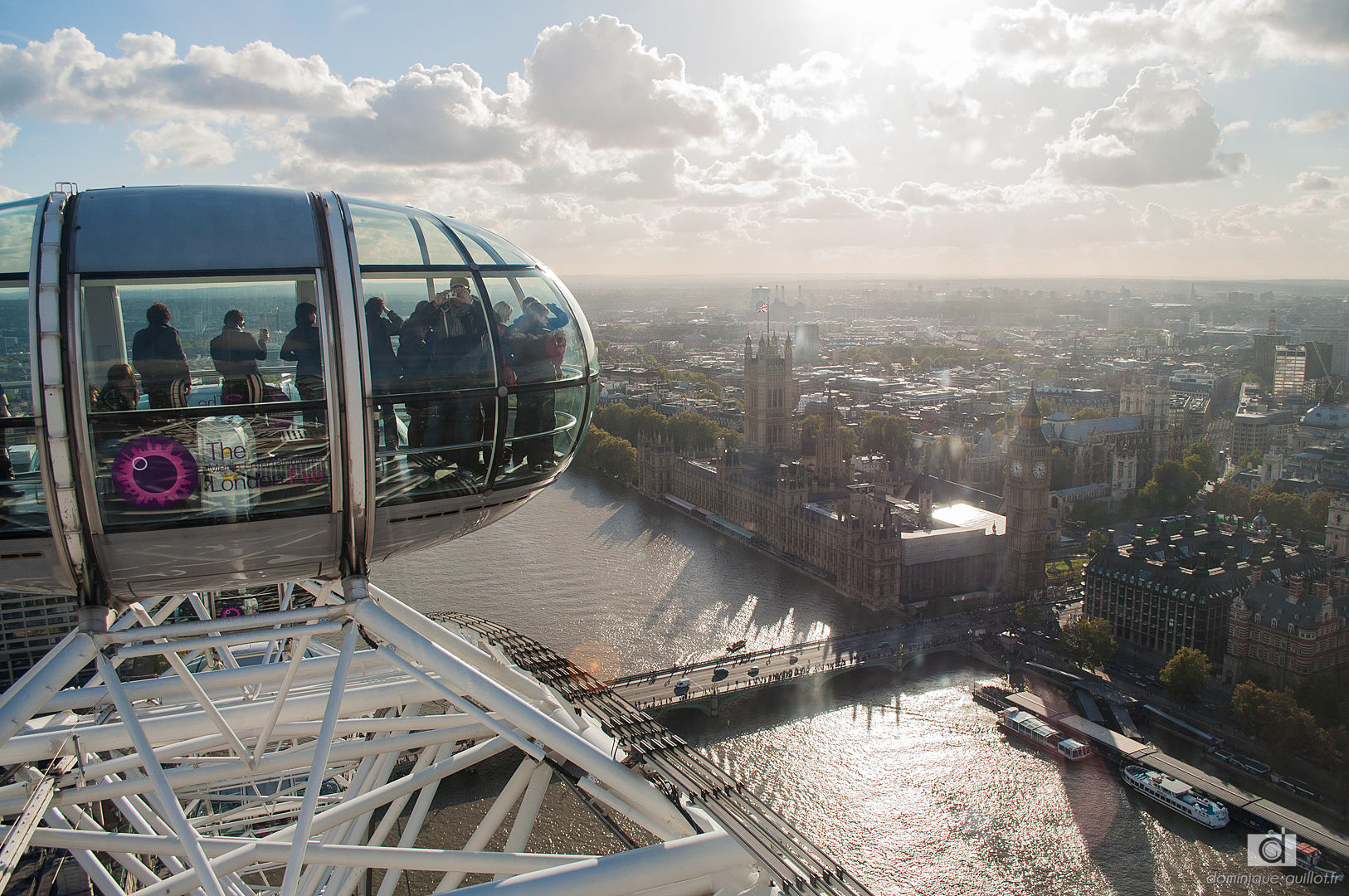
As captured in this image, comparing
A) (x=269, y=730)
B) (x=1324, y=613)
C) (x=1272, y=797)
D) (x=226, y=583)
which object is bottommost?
(x=1272, y=797)

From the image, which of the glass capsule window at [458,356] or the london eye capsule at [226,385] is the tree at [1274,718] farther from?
the london eye capsule at [226,385]

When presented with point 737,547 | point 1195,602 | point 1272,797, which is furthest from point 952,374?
point 1272,797

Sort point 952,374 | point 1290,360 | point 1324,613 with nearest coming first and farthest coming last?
1. point 1324,613
2. point 1290,360
3. point 952,374

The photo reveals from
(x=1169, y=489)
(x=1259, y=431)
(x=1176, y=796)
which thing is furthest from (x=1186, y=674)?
(x=1259, y=431)

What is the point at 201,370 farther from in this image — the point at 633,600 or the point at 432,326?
the point at 633,600

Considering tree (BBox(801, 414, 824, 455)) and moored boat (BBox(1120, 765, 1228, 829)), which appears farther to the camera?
tree (BBox(801, 414, 824, 455))

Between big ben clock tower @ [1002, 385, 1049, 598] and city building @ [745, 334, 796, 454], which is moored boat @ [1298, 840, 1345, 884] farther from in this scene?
city building @ [745, 334, 796, 454]

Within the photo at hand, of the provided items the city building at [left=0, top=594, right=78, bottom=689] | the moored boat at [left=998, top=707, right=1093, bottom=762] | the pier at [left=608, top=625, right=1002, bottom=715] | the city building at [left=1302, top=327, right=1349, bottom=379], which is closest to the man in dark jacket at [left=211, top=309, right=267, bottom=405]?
the pier at [left=608, top=625, right=1002, bottom=715]
